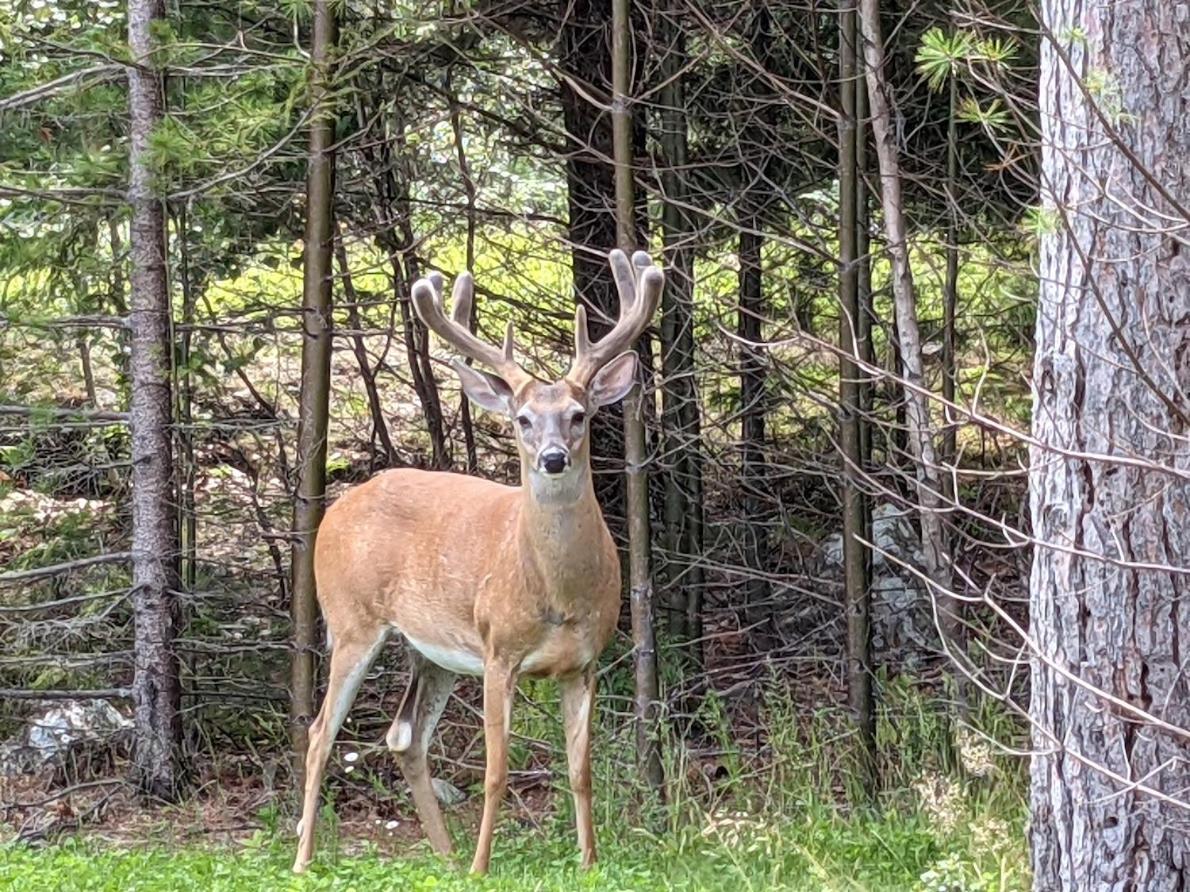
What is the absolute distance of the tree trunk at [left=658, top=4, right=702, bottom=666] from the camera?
9.49 meters

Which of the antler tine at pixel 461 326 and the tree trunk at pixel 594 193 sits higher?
the tree trunk at pixel 594 193

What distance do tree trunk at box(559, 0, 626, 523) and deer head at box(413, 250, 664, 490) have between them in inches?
90.5

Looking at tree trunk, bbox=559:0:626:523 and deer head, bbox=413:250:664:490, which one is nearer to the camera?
deer head, bbox=413:250:664:490

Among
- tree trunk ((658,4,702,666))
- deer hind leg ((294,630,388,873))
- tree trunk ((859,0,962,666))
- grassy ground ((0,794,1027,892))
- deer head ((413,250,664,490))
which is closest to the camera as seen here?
grassy ground ((0,794,1027,892))

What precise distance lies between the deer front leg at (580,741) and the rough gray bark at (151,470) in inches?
99.8

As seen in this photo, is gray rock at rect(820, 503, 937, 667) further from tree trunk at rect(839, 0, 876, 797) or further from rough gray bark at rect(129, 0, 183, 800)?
rough gray bark at rect(129, 0, 183, 800)

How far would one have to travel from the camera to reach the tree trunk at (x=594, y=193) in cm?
1016

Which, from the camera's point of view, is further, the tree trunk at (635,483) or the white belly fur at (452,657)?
the tree trunk at (635,483)

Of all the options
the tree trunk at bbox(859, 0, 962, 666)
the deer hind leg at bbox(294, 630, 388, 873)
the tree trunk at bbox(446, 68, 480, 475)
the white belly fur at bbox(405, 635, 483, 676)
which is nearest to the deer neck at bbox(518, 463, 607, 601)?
the white belly fur at bbox(405, 635, 483, 676)

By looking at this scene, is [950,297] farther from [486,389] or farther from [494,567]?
[494,567]

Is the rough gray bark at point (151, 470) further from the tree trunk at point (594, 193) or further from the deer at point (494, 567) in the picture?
the tree trunk at point (594, 193)

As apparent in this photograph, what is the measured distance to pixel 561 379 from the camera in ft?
25.0

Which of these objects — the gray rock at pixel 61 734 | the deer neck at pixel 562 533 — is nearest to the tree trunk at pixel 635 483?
the deer neck at pixel 562 533

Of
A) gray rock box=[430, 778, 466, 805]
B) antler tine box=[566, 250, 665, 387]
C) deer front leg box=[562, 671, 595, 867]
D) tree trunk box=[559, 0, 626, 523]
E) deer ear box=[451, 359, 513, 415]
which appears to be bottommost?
gray rock box=[430, 778, 466, 805]
